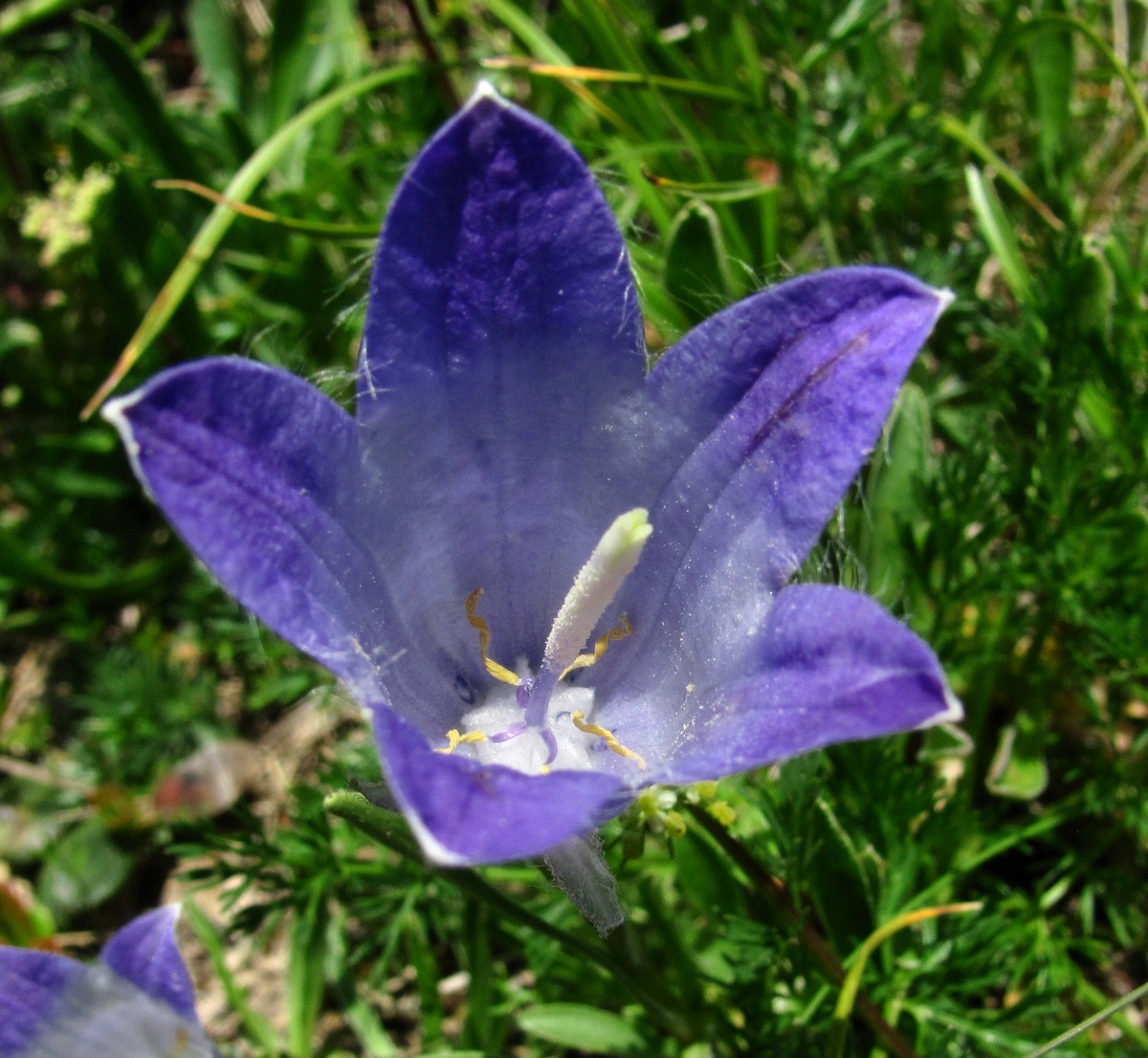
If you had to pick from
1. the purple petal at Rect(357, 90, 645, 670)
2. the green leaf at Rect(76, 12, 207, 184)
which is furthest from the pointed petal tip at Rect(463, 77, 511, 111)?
the green leaf at Rect(76, 12, 207, 184)

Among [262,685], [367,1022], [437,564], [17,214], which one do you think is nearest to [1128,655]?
[437,564]

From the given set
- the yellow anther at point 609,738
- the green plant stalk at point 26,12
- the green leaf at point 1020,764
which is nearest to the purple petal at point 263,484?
the yellow anther at point 609,738

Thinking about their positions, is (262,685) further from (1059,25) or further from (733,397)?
(1059,25)

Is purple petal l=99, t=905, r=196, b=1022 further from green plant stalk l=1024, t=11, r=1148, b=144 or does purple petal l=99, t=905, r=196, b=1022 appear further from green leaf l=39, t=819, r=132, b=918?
green plant stalk l=1024, t=11, r=1148, b=144

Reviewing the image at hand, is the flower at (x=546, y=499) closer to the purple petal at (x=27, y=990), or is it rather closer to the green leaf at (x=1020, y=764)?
the purple petal at (x=27, y=990)

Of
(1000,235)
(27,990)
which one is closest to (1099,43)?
(1000,235)

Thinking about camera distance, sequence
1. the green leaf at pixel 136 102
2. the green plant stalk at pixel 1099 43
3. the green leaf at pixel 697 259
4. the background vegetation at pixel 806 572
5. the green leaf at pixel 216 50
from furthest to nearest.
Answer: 1. the green leaf at pixel 216 50
2. the green leaf at pixel 136 102
3. the green plant stalk at pixel 1099 43
4. the green leaf at pixel 697 259
5. the background vegetation at pixel 806 572
